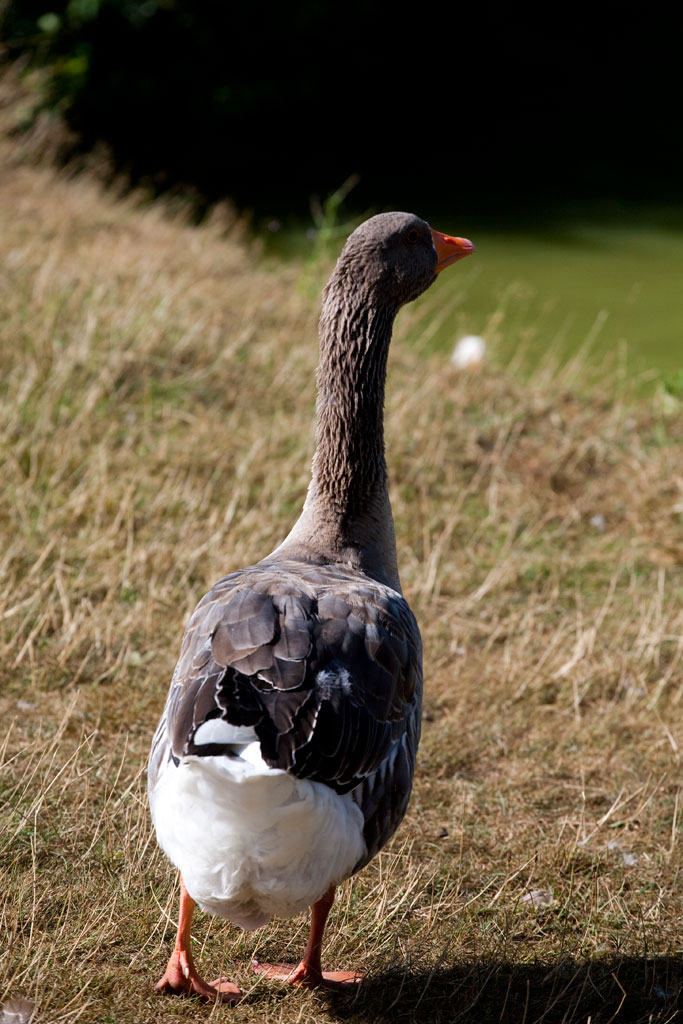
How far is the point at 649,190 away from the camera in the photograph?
16.8 metres

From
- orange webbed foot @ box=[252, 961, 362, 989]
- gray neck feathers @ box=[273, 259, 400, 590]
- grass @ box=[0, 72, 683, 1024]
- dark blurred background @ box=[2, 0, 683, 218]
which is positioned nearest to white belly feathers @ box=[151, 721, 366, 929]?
orange webbed foot @ box=[252, 961, 362, 989]

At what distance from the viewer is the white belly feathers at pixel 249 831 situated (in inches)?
Result: 95.2

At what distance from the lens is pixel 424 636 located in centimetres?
502

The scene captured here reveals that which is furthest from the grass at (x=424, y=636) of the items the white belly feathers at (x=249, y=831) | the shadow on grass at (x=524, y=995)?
the white belly feathers at (x=249, y=831)

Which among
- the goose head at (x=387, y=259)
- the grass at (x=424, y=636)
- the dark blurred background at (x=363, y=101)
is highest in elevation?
the goose head at (x=387, y=259)

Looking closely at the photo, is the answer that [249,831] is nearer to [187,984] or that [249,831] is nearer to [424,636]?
[187,984]

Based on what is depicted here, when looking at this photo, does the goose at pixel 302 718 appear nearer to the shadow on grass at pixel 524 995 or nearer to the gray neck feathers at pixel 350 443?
the gray neck feathers at pixel 350 443

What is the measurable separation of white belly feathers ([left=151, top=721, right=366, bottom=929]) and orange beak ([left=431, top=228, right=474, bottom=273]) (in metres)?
2.11

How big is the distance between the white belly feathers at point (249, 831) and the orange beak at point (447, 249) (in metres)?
2.11

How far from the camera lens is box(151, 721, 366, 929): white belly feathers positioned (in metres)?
2.42

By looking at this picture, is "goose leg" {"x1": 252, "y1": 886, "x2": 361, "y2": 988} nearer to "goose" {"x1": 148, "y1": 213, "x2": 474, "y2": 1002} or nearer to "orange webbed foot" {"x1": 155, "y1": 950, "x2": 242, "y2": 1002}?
"goose" {"x1": 148, "y1": 213, "x2": 474, "y2": 1002}

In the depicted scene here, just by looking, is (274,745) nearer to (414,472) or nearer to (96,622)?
(96,622)

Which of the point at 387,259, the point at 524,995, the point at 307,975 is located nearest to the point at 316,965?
the point at 307,975

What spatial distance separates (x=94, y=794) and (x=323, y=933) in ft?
3.26
